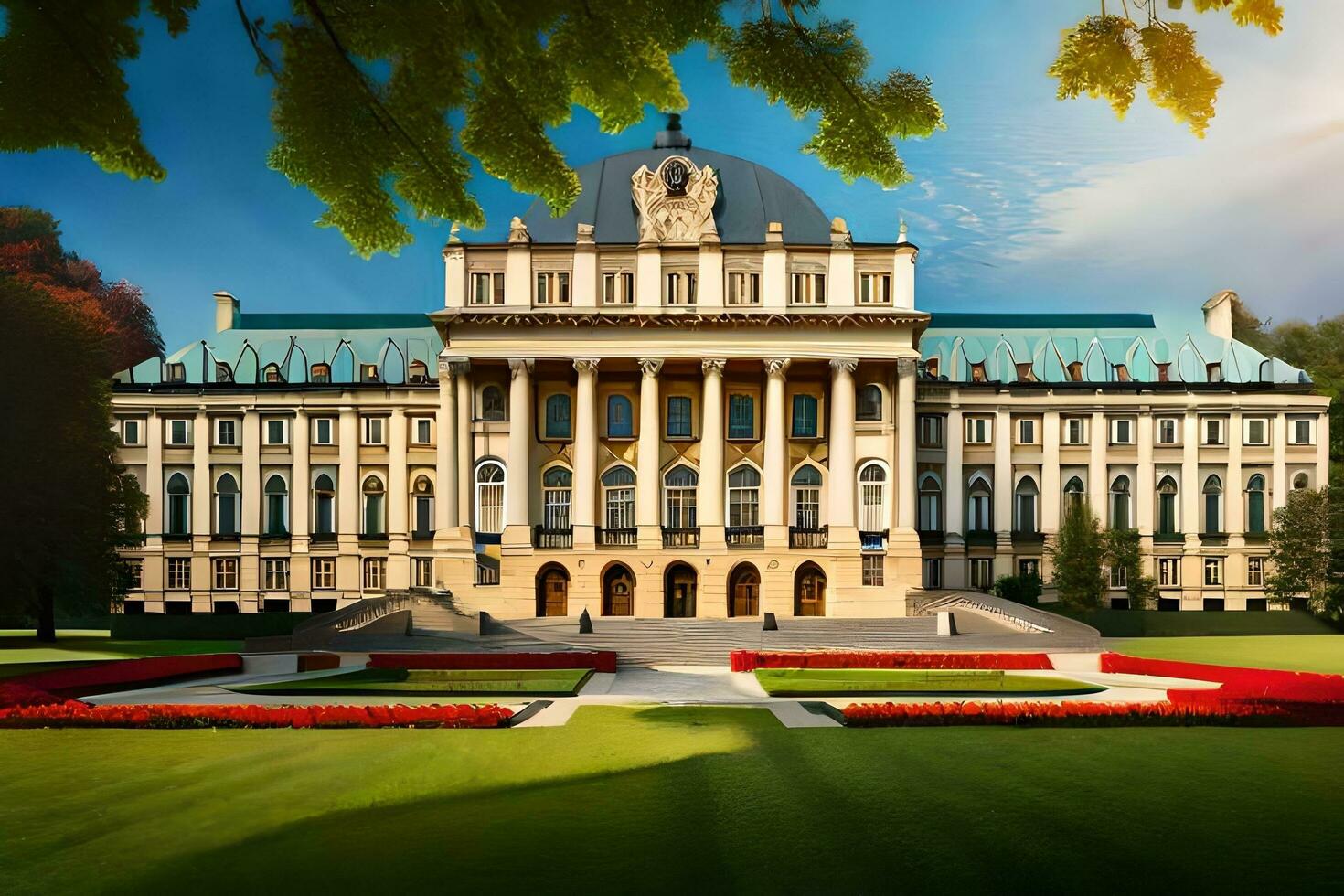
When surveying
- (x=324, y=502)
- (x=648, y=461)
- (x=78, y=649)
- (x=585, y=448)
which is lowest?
(x=78, y=649)

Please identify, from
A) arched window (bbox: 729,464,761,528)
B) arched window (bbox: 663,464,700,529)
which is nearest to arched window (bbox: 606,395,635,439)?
arched window (bbox: 663,464,700,529)

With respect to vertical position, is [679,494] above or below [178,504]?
above

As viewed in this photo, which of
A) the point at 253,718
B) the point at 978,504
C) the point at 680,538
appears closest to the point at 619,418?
the point at 680,538

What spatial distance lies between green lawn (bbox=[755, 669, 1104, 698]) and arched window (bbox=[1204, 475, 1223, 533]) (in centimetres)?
3945

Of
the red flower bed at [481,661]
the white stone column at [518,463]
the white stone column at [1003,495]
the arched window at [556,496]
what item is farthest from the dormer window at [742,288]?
the red flower bed at [481,661]

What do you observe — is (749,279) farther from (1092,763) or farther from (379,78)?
(379,78)

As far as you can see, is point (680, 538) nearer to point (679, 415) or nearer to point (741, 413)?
point (679, 415)

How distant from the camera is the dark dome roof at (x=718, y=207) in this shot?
58938mm

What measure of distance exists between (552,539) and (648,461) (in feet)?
22.6

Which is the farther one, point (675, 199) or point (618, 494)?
point (675, 199)

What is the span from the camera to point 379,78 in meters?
7.57

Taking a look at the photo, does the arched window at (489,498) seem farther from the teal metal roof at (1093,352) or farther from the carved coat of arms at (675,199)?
the teal metal roof at (1093,352)

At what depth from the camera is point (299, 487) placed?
65375mm

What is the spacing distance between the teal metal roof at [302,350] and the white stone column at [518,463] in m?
16.6
